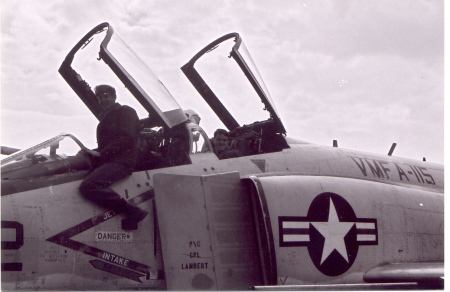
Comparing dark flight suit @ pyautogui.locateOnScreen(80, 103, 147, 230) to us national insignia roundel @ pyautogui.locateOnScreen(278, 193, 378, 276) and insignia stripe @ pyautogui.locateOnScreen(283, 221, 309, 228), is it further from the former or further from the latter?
us national insignia roundel @ pyautogui.locateOnScreen(278, 193, 378, 276)

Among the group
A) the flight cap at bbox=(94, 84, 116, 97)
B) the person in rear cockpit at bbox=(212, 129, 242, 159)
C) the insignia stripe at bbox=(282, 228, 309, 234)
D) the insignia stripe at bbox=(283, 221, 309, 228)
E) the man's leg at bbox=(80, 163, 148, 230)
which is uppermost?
the flight cap at bbox=(94, 84, 116, 97)

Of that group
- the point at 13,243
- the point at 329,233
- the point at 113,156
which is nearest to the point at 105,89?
the point at 113,156

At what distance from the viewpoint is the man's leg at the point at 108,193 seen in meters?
4.52

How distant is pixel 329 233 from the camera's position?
5.57m

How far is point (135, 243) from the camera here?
469 centimetres

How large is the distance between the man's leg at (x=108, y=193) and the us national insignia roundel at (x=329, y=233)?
1.63 metres

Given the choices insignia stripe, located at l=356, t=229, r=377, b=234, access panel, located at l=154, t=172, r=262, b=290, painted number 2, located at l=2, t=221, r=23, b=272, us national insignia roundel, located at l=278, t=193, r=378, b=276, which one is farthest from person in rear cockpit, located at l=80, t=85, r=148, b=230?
insignia stripe, located at l=356, t=229, r=377, b=234

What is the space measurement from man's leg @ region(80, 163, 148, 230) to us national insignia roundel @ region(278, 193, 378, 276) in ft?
5.35

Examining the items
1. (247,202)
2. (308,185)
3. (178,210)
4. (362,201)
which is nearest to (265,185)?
(247,202)

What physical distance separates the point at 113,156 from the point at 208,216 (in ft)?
3.81

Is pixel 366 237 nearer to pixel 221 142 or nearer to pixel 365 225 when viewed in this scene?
pixel 365 225

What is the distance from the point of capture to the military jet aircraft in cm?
434

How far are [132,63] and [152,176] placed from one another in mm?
1494

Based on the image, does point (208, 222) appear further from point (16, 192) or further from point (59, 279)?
point (16, 192)
